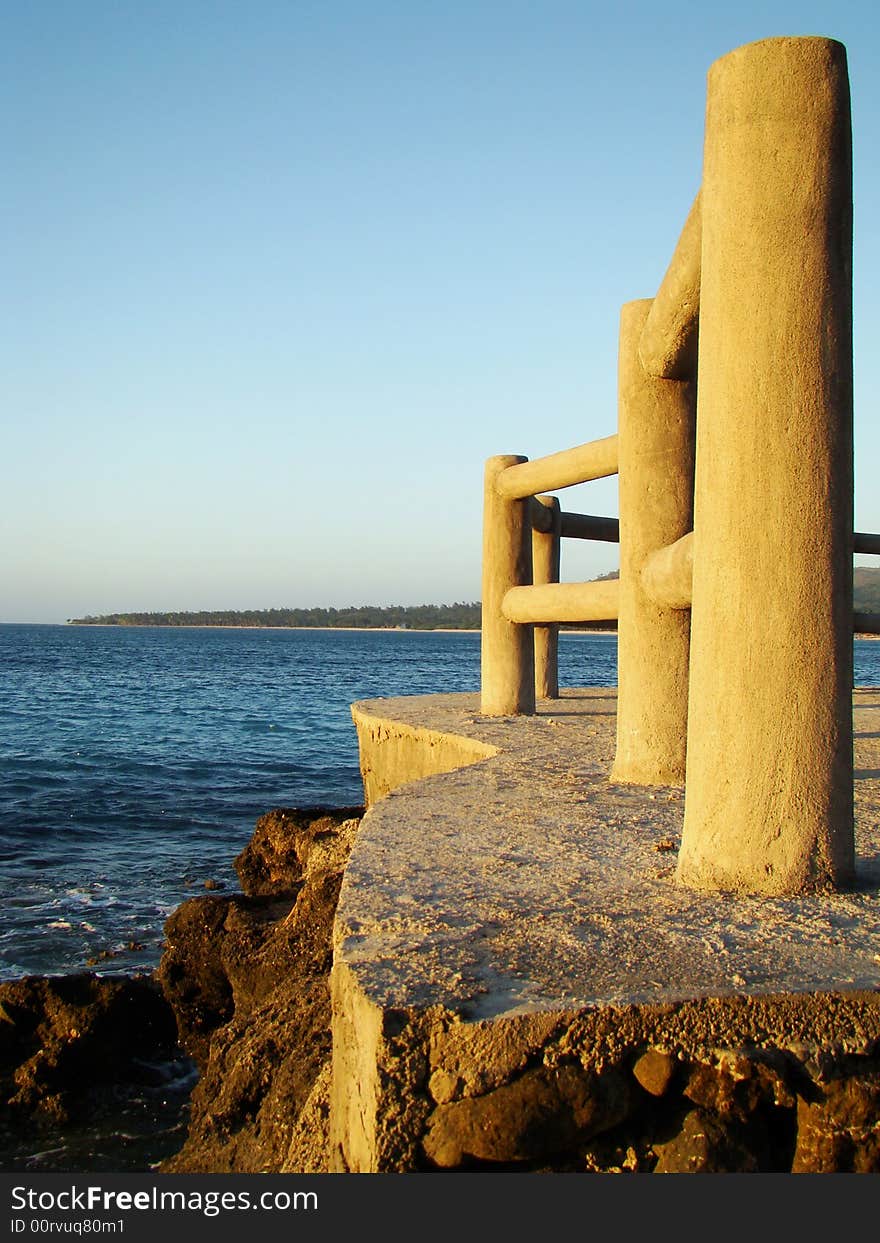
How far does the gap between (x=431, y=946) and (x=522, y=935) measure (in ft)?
0.90

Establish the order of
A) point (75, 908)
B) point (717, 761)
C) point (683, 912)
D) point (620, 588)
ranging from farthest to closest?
1. point (75, 908)
2. point (620, 588)
3. point (717, 761)
4. point (683, 912)

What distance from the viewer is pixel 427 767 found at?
7652 mm

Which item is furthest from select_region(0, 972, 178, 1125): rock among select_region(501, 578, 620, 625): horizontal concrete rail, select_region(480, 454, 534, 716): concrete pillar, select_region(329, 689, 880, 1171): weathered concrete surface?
select_region(480, 454, 534, 716): concrete pillar

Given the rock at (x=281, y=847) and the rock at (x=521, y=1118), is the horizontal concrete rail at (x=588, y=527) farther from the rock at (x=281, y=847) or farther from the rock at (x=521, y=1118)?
A: the rock at (x=521, y=1118)

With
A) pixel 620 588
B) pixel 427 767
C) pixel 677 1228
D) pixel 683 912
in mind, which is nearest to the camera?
pixel 677 1228

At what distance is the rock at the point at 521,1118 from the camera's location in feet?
7.30

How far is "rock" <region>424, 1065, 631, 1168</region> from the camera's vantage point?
7.30ft

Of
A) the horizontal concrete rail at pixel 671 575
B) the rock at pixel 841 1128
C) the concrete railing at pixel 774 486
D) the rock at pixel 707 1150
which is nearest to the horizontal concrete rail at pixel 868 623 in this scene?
the horizontal concrete rail at pixel 671 575

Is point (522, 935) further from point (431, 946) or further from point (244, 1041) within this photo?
point (244, 1041)

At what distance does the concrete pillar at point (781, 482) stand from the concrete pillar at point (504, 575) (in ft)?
16.8

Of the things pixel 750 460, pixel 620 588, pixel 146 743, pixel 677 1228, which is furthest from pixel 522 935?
pixel 146 743

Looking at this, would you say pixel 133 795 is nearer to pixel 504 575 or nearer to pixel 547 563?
pixel 547 563

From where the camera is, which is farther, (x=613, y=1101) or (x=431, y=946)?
(x=431, y=946)

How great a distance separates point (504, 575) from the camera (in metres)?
8.45
